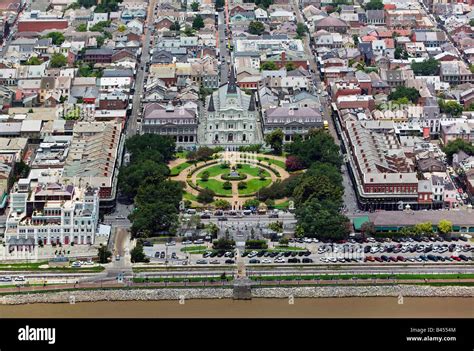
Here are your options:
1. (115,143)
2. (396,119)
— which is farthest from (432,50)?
(115,143)

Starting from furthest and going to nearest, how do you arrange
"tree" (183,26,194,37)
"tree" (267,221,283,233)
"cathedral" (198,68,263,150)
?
1. "tree" (183,26,194,37)
2. "cathedral" (198,68,263,150)
3. "tree" (267,221,283,233)

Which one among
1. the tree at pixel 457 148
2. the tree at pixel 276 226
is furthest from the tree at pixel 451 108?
the tree at pixel 276 226

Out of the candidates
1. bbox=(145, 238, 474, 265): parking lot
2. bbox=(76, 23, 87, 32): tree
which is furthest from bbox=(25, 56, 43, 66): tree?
bbox=(145, 238, 474, 265): parking lot

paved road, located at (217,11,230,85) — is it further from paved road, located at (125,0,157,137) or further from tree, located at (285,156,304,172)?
tree, located at (285,156,304,172)

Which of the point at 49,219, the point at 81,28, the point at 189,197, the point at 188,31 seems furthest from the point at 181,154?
the point at 81,28

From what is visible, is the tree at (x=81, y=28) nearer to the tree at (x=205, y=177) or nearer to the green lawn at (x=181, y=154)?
the green lawn at (x=181, y=154)

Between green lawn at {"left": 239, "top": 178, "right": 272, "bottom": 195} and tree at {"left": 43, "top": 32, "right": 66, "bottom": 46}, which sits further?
tree at {"left": 43, "top": 32, "right": 66, "bottom": 46}

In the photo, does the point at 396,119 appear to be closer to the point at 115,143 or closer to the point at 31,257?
the point at 115,143
